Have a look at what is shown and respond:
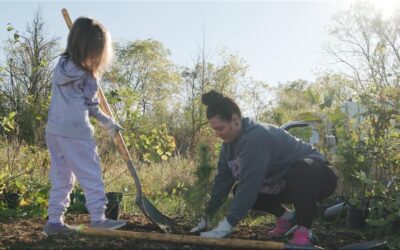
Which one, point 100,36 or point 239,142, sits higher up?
point 100,36

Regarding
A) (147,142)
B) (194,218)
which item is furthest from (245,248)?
(147,142)

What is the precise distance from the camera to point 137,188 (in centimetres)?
348

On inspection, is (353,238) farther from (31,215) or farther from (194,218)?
(31,215)

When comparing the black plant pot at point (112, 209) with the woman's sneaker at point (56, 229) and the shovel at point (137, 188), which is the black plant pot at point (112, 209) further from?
the woman's sneaker at point (56, 229)

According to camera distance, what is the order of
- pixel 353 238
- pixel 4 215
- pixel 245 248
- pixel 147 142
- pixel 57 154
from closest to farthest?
pixel 245 248 < pixel 57 154 < pixel 353 238 < pixel 4 215 < pixel 147 142

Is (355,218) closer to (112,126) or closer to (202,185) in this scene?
(202,185)

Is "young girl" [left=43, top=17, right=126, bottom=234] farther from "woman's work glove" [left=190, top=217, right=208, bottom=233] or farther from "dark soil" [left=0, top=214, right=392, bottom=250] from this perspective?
"woman's work glove" [left=190, top=217, right=208, bottom=233]

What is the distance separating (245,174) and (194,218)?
101 cm

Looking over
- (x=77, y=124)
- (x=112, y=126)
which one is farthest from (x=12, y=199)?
(x=77, y=124)

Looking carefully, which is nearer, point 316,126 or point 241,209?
point 241,209

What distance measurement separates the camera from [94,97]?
316cm

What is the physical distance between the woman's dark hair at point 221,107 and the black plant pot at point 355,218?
1.63 metres

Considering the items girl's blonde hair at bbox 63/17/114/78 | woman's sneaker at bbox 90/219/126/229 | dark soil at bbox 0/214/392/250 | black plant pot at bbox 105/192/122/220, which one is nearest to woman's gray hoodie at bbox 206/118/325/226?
dark soil at bbox 0/214/392/250

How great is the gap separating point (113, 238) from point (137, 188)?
0.61 m
